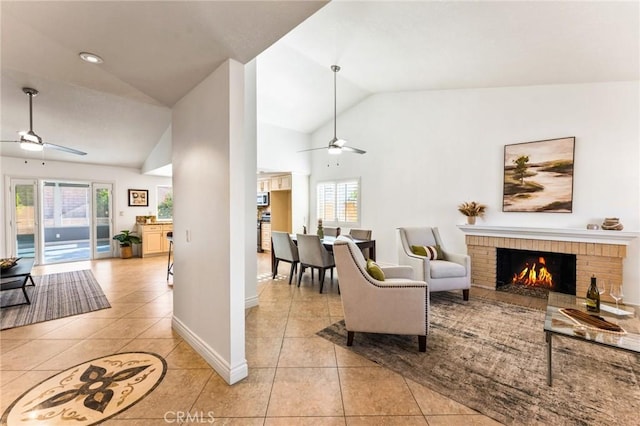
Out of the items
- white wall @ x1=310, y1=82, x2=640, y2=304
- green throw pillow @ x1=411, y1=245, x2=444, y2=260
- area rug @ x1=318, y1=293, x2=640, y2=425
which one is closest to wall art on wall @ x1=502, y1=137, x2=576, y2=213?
white wall @ x1=310, y1=82, x2=640, y2=304

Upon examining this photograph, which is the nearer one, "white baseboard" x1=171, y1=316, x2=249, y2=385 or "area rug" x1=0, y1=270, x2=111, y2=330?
"white baseboard" x1=171, y1=316, x2=249, y2=385

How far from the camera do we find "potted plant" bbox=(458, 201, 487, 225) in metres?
4.55

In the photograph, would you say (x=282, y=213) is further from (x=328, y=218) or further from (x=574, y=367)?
(x=574, y=367)

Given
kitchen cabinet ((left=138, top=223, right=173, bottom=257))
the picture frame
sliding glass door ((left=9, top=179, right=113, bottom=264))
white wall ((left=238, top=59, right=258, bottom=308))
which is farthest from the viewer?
the picture frame

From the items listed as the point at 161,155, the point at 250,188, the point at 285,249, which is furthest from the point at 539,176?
the point at 161,155

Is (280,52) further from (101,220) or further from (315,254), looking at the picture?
(101,220)

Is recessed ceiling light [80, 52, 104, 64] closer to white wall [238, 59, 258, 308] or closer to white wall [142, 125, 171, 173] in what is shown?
white wall [238, 59, 258, 308]

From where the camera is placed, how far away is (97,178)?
691 centimetres

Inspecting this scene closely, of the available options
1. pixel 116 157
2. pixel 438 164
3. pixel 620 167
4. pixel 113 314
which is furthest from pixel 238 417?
pixel 116 157

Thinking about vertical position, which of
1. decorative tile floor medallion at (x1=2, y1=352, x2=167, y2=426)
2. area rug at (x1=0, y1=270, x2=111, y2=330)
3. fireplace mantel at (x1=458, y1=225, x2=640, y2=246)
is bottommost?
area rug at (x1=0, y1=270, x2=111, y2=330)

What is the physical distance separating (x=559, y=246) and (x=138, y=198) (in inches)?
373

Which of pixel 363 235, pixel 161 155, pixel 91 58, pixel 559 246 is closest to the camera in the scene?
pixel 91 58

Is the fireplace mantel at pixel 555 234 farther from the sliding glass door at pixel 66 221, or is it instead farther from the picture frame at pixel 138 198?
the sliding glass door at pixel 66 221

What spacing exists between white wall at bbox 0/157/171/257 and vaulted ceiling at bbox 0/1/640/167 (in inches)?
16.6
